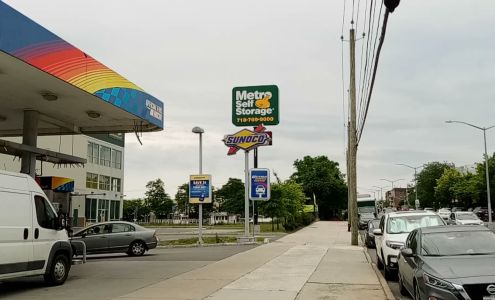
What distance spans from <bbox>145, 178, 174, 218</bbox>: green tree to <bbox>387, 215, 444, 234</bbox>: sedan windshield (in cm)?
9228

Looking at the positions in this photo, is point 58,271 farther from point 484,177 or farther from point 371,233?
point 484,177

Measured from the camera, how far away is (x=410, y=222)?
14.5 meters

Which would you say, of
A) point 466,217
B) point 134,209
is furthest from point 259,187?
point 134,209

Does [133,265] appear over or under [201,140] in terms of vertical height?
under

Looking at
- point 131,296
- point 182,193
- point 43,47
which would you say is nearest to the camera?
point 131,296

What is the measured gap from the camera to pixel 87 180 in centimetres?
5888

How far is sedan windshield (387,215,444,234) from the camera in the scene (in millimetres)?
14203

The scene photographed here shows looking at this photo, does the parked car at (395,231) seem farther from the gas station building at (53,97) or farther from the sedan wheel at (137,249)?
the sedan wheel at (137,249)

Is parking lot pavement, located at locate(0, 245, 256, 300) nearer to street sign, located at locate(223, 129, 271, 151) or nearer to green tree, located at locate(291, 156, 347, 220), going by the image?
street sign, located at locate(223, 129, 271, 151)

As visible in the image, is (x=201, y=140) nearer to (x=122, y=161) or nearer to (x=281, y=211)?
(x=281, y=211)

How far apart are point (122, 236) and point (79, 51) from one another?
9536 millimetres

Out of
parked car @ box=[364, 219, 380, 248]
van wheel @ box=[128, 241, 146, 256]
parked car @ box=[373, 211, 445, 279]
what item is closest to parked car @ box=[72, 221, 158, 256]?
van wheel @ box=[128, 241, 146, 256]

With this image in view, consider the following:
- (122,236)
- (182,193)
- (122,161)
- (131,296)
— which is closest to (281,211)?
(122,236)

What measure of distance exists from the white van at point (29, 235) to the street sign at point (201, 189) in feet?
47.8
